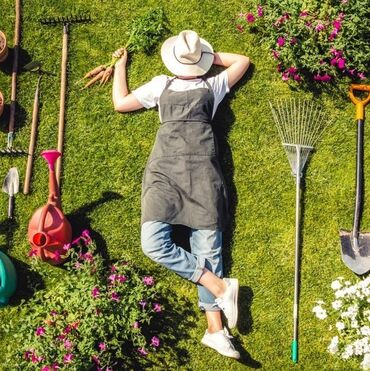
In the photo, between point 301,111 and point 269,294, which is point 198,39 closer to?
point 301,111

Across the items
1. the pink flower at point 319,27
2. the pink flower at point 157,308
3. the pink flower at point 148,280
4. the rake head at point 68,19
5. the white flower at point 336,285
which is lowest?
the pink flower at point 157,308

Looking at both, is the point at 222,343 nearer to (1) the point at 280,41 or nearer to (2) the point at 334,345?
(2) the point at 334,345

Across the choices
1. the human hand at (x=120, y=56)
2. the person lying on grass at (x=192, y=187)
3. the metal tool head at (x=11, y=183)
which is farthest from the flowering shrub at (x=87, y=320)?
the human hand at (x=120, y=56)

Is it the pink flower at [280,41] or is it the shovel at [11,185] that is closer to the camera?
the pink flower at [280,41]

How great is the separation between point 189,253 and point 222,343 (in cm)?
105

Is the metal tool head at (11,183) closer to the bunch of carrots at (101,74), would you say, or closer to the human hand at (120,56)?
the bunch of carrots at (101,74)

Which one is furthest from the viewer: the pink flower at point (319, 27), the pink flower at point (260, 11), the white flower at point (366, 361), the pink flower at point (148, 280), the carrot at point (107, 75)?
the carrot at point (107, 75)

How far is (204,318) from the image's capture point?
6.47 m

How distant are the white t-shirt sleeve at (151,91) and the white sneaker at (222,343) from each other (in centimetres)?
273

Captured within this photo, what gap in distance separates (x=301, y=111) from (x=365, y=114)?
741mm

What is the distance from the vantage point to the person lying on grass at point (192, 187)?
20.5ft

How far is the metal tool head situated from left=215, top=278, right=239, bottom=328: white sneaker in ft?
8.79

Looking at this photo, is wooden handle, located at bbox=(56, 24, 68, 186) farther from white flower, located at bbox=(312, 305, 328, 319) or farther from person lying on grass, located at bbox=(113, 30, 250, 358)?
white flower, located at bbox=(312, 305, 328, 319)

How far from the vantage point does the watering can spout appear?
20.3 ft
